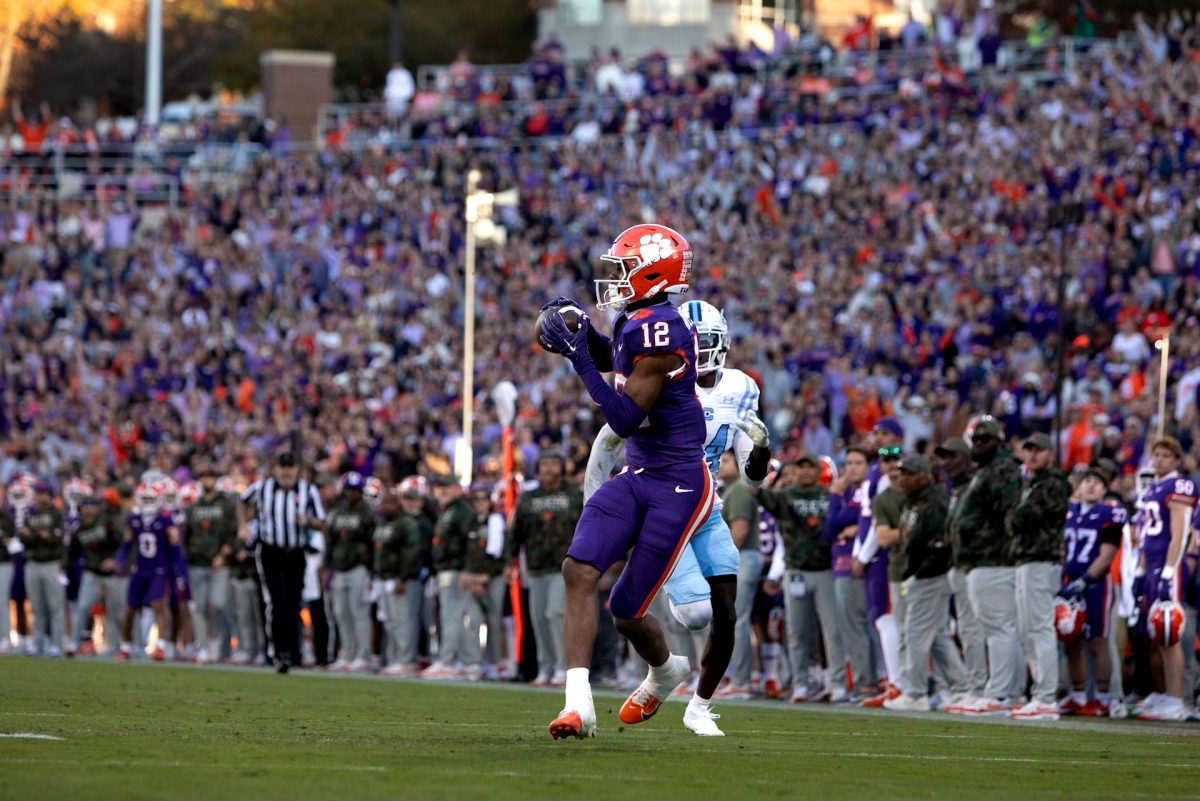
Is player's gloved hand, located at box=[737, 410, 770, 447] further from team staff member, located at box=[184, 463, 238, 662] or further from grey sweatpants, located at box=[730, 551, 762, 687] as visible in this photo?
team staff member, located at box=[184, 463, 238, 662]

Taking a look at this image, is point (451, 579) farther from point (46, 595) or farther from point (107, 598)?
point (46, 595)

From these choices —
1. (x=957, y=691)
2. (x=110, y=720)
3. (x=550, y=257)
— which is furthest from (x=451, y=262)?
(x=110, y=720)

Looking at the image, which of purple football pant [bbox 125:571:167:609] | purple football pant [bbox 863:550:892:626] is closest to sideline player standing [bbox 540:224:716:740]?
purple football pant [bbox 863:550:892:626]

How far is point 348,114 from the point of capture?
41250 mm

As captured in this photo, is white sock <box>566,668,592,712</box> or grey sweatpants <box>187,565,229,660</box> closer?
white sock <box>566,668,592,712</box>

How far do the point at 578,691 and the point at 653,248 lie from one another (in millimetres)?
2114

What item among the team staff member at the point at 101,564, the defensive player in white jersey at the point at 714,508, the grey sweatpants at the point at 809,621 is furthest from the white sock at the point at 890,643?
the team staff member at the point at 101,564

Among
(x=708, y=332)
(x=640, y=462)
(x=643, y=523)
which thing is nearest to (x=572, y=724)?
(x=643, y=523)

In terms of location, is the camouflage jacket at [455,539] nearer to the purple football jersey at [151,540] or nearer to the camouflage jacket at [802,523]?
the camouflage jacket at [802,523]

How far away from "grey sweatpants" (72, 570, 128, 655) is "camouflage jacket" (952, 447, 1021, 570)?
38.4ft

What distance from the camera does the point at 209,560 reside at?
22203 millimetres

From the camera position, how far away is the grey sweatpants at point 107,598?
74.8 feet

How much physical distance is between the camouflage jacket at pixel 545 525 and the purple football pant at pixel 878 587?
136 inches

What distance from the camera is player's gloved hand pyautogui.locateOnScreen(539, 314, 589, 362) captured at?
9.15m
